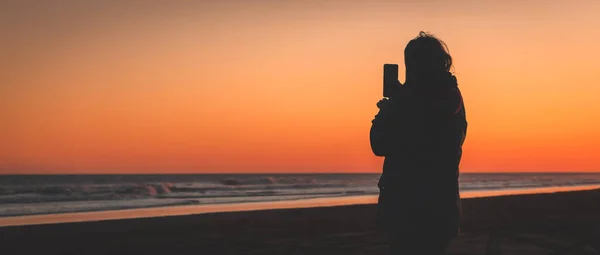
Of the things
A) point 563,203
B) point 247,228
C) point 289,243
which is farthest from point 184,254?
point 563,203

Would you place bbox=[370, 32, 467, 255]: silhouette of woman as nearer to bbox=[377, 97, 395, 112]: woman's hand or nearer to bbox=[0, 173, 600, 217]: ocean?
bbox=[377, 97, 395, 112]: woman's hand

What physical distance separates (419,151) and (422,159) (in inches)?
1.3

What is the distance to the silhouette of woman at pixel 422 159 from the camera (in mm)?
2994

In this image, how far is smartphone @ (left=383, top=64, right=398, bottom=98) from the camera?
314 centimetres

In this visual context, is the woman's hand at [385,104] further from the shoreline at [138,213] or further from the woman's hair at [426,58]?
the shoreline at [138,213]

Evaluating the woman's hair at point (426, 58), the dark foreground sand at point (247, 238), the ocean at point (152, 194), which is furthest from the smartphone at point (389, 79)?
the ocean at point (152, 194)

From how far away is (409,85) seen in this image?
3094mm

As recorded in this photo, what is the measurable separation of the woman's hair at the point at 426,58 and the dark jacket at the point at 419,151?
0.30 ft

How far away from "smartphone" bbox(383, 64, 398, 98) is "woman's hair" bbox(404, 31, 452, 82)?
77 millimetres

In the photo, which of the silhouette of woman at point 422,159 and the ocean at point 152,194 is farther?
the ocean at point 152,194

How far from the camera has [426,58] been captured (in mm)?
3076

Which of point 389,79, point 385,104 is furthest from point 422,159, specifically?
point 389,79

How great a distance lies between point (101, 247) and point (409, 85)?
7.61m

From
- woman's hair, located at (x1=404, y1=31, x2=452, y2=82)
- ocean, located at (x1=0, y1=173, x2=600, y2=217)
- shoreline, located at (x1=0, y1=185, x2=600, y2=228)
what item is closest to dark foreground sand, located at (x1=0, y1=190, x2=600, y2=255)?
shoreline, located at (x1=0, y1=185, x2=600, y2=228)
